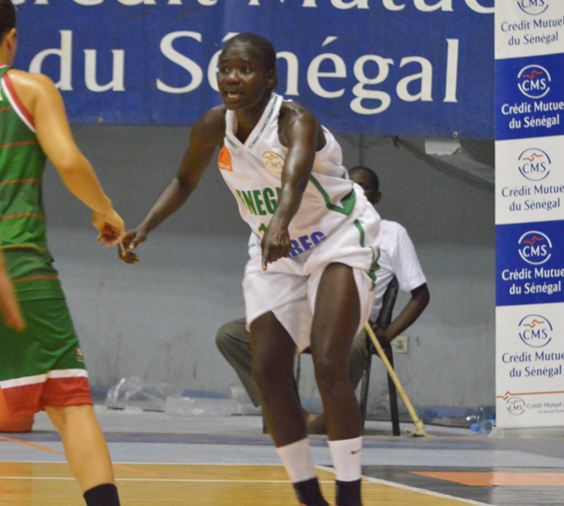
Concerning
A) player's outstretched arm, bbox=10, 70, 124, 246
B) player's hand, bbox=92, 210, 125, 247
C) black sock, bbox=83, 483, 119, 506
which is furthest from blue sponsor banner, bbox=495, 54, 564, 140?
black sock, bbox=83, 483, 119, 506

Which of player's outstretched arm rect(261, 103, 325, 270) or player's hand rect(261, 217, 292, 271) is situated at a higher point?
player's outstretched arm rect(261, 103, 325, 270)

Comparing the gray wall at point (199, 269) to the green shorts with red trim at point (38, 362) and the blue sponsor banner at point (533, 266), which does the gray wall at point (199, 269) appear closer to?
the blue sponsor banner at point (533, 266)

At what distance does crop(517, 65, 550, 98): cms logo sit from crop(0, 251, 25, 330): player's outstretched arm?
4834mm

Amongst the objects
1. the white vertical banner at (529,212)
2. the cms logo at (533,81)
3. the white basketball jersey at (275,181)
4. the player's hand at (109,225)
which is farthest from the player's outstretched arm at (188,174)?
the cms logo at (533,81)

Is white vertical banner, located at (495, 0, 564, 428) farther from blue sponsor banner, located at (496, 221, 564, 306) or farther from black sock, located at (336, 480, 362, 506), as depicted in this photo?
black sock, located at (336, 480, 362, 506)

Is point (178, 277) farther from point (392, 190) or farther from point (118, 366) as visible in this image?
point (392, 190)

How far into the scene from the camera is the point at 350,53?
6.83m

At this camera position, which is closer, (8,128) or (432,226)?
(8,128)

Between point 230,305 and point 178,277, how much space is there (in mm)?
494

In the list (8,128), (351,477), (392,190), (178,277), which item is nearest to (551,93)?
(392,190)

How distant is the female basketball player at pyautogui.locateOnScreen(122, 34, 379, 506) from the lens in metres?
3.36

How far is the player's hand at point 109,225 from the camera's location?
294cm

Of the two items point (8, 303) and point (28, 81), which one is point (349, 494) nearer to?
point (8, 303)

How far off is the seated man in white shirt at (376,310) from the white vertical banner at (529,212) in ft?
1.83
